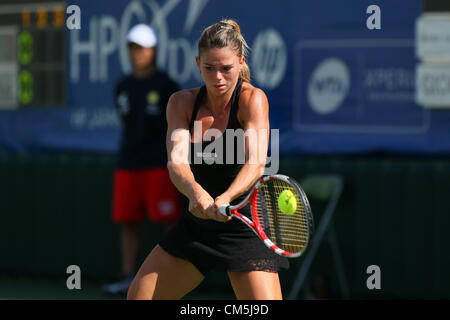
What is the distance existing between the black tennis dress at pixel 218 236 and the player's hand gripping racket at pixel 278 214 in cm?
7

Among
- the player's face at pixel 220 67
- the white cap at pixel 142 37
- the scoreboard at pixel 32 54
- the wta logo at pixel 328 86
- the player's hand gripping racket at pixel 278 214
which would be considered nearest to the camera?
the player's hand gripping racket at pixel 278 214

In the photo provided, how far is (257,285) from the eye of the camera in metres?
4.19

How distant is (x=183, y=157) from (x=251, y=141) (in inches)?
13.5

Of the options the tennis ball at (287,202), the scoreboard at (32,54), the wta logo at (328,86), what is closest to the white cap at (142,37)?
the scoreboard at (32,54)

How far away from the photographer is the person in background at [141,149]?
24.5 ft

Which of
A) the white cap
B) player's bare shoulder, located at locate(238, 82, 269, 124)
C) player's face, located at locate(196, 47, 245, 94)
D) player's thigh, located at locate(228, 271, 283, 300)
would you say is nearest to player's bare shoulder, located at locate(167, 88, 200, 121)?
player's face, located at locate(196, 47, 245, 94)

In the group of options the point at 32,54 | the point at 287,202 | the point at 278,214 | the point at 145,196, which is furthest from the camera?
the point at 32,54

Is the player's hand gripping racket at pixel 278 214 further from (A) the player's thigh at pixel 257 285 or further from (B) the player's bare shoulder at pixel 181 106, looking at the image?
(B) the player's bare shoulder at pixel 181 106

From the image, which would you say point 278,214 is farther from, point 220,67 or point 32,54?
point 32,54

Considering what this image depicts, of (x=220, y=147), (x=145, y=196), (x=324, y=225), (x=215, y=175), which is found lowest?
(x=324, y=225)

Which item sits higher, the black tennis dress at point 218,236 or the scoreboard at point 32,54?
the scoreboard at point 32,54

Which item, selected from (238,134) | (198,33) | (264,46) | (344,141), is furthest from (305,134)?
(238,134)

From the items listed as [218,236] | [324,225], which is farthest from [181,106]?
[324,225]

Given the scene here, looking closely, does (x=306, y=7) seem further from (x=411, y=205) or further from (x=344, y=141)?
(x=411, y=205)
